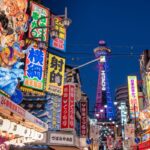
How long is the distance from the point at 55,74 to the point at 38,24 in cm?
360

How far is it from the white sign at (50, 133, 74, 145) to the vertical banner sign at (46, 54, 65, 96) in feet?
14.6

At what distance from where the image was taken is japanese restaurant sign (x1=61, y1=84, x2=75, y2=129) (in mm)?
25703

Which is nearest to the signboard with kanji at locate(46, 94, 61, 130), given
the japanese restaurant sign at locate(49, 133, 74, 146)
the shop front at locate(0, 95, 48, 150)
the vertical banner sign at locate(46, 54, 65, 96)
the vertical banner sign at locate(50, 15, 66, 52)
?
the japanese restaurant sign at locate(49, 133, 74, 146)

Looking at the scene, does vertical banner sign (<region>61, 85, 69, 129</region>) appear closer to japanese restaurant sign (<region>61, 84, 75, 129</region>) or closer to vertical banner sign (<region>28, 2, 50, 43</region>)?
japanese restaurant sign (<region>61, 84, 75, 129</region>)

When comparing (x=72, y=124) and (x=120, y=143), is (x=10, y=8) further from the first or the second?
(x=120, y=143)

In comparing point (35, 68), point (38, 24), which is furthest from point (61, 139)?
point (38, 24)

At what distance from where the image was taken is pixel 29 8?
66.4ft

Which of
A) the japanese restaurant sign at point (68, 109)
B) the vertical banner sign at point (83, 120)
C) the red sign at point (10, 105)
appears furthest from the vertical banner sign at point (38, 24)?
the vertical banner sign at point (83, 120)

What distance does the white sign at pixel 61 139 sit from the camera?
23.3 metres

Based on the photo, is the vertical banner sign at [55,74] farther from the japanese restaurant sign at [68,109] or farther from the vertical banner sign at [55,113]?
the vertical banner sign at [55,113]

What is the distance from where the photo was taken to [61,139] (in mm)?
23703

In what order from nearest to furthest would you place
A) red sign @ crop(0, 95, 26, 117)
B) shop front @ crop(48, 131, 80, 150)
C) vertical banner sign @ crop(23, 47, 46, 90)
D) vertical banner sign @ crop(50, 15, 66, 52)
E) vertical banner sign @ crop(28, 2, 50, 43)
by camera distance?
1. red sign @ crop(0, 95, 26, 117)
2. vertical banner sign @ crop(23, 47, 46, 90)
3. vertical banner sign @ crop(28, 2, 50, 43)
4. vertical banner sign @ crop(50, 15, 66, 52)
5. shop front @ crop(48, 131, 80, 150)

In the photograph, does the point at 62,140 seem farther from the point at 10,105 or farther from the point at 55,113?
the point at 10,105

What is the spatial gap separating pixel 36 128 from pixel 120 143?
64.9 meters
